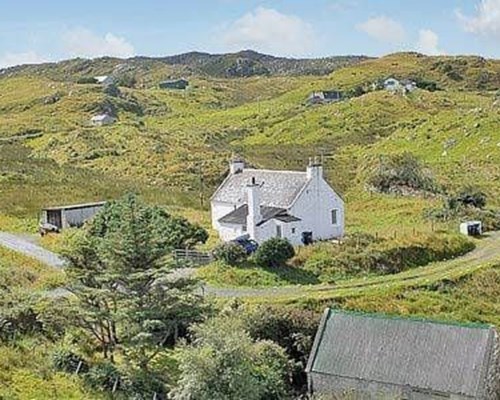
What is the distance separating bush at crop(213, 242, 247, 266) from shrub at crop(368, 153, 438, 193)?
29353 millimetres

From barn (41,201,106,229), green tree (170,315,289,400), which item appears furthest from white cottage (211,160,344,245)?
green tree (170,315,289,400)

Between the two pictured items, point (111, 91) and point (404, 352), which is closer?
point (404, 352)

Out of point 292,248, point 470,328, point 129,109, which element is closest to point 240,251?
point 292,248

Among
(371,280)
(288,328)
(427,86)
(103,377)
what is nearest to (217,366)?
(103,377)

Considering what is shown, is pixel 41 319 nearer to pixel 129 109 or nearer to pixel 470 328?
pixel 470 328

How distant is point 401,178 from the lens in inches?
2749

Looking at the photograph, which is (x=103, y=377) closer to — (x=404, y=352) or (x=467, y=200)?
(x=404, y=352)

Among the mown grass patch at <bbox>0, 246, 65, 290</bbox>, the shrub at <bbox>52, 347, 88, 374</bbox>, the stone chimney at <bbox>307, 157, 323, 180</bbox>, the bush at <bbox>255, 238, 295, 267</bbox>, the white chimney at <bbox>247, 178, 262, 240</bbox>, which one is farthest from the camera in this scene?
the stone chimney at <bbox>307, 157, 323, 180</bbox>

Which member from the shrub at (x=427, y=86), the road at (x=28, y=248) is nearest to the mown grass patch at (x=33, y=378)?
the road at (x=28, y=248)

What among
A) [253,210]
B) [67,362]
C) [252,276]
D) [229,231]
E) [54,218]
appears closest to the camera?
[67,362]

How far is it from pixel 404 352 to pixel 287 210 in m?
16.7

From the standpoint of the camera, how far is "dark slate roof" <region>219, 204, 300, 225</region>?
1793 inches

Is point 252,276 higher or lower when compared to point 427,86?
lower

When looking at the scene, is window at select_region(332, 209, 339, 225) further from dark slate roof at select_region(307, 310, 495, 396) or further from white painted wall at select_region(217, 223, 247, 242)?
dark slate roof at select_region(307, 310, 495, 396)
